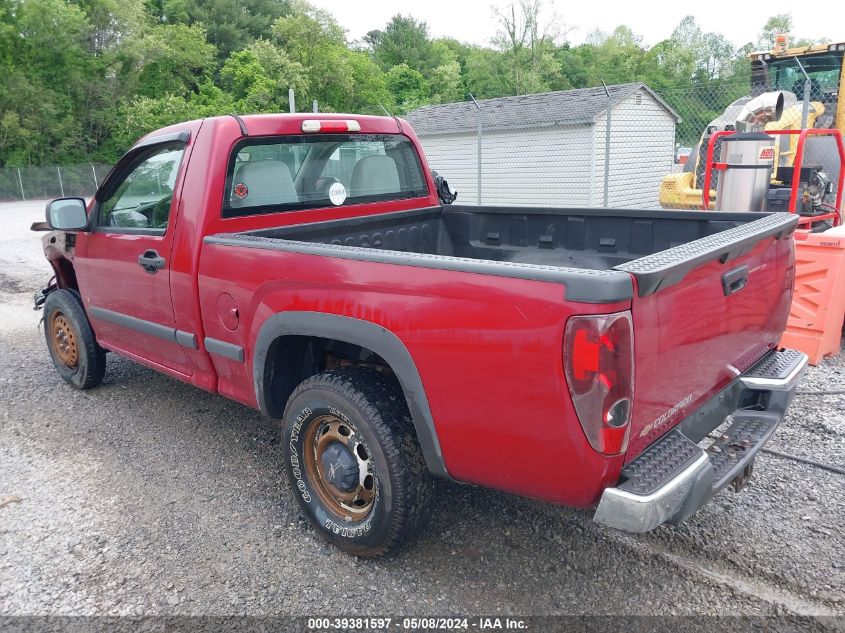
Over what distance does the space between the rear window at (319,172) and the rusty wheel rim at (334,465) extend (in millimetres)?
1324

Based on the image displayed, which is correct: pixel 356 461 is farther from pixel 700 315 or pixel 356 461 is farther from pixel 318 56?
pixel 318 56

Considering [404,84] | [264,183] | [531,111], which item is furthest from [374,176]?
[404,84]

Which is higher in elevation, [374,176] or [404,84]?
[404,84]

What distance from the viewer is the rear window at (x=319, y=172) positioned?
12.1ft

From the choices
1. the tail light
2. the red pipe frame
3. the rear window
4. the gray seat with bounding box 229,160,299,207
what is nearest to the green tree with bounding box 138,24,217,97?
the red pipe frame

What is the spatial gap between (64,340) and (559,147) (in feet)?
39.9

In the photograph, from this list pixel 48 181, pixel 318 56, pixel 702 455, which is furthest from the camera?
pixel 318 56

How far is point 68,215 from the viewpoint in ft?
13.7

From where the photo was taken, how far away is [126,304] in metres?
4.16

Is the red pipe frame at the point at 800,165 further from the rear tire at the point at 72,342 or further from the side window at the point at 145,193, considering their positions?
the rear tire at the point at 72,342

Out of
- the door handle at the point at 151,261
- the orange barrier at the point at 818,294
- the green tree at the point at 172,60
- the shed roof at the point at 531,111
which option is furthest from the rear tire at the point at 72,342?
the green tree at the point at 172,60

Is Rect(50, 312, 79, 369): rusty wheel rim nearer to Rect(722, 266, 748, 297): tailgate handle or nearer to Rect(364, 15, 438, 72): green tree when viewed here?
Rect(722, 266, 748, 297): tailgate handle

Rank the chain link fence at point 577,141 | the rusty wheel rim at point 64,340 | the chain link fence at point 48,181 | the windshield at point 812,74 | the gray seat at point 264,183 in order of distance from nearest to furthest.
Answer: the gray seat at point 264,183 < the rusty wheel rim at point 64,340 < the windshield at point 812,74 < the chain link fence at point 577,141 < the chain link fence at point 48,181

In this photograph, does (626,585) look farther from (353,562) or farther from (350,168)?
(350,168)
